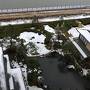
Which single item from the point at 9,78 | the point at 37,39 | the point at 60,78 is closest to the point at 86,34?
the point at 37,39

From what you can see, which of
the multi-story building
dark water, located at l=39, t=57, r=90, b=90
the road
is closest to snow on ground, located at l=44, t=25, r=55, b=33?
the road

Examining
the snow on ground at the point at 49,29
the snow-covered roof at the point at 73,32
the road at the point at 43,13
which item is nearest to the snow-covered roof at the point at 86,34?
the snow-covered roof at the point at 73,32

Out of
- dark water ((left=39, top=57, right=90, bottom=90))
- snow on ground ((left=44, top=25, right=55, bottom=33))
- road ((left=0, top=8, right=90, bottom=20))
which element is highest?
road ((left=0, top=8, right=90, bottom=20))

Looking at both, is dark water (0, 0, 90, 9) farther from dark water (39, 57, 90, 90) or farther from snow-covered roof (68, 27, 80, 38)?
dark water (39, 57, 90, 90)

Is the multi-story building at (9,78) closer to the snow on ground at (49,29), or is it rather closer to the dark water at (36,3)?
the snow on ground at (49,29)

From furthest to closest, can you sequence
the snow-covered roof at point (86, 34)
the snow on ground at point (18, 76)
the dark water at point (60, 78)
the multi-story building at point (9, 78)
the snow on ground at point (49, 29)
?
the snow on ground at point (49, 29), the snow-covered roof at point (86, 34), the dark water at point (60, 78), the snow on ground at point (18, 76), the multi-story building at point (9, 78)

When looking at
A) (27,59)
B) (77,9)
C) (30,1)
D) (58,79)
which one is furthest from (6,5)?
(58,79)
